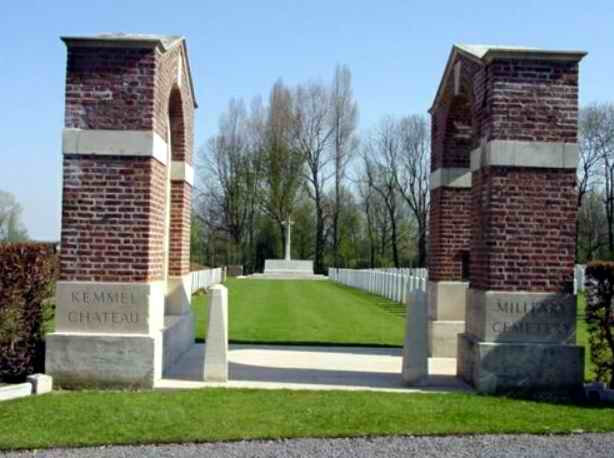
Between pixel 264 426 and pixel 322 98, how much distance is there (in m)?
45.9

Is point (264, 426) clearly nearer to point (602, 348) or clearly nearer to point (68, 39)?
point (602, 348)

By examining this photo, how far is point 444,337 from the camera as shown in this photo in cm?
1062

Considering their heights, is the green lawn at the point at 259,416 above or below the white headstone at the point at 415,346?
below

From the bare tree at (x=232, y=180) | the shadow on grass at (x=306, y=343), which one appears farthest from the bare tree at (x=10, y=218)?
the shadow on grass at (x=306, y=343)

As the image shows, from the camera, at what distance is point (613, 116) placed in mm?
38719

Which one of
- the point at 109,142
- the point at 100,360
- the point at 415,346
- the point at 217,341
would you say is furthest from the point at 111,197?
the point at 415,346

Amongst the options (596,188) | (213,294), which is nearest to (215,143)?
(596,188)

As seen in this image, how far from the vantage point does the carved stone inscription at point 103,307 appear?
309 inches

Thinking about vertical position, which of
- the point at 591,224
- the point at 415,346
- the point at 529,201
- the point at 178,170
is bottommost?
the point at 415,346

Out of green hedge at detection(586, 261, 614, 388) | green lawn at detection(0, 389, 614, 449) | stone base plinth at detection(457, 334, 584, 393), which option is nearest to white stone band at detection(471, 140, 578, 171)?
green hedge at detection(586, 261, 614, 388)

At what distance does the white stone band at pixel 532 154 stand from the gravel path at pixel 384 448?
11.3 ft

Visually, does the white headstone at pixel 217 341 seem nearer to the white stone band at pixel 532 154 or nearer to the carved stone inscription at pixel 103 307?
the carved stone inscription at pixel 103 307

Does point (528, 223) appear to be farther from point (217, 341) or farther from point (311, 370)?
point (217, 341)

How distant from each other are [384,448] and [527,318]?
3230 millimetres
